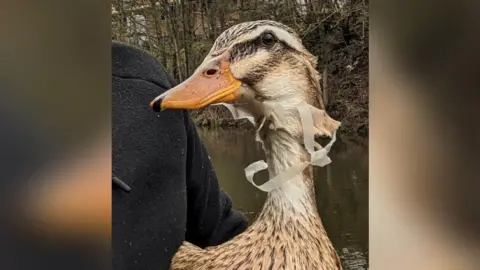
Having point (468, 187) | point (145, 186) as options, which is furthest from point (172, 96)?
point (468, 187)

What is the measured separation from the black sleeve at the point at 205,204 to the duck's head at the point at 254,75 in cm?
10

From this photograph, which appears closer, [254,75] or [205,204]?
[254,75]

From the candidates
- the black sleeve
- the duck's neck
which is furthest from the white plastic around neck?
the black sleeve

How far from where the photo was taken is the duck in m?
1.71

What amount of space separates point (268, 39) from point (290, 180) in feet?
1.15

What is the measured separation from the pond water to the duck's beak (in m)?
0.10

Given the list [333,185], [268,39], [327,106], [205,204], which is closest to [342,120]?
[327,106]

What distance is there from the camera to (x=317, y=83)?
5.79ft

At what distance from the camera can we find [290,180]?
1748 mm

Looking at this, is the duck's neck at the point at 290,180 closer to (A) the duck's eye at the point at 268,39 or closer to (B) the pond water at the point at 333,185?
(B) the pond water at the point at 333,185

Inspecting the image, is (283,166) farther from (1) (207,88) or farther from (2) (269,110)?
(1) (207,88)

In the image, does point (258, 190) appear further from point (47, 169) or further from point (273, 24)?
point (47, 169)

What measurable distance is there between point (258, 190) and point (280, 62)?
12.7 inches

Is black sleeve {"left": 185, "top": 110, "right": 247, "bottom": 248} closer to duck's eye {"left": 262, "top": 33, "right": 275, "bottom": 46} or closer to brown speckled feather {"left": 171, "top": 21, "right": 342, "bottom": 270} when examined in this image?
brown speckled feather {"left": 171, "top": 21, "right": 342, "bottom": 270}
